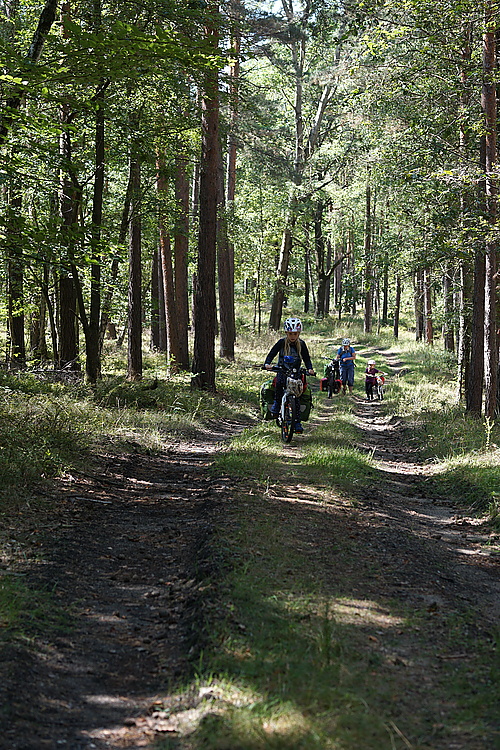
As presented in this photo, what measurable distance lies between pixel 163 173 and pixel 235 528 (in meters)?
11.0

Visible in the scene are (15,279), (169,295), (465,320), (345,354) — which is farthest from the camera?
(169,295)

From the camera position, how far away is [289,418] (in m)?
12.0

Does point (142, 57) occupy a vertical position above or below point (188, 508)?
above

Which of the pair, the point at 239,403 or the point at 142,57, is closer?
the point at 142,57

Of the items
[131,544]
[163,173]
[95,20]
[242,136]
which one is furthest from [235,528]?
[242,136]

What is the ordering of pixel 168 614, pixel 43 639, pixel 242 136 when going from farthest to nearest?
pixel 242 136, pixel 168 614, pixel 43 639

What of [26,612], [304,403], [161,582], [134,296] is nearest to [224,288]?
[134,296]

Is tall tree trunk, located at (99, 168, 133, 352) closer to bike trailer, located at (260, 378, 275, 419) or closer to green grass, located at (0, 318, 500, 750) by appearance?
green grass, located at (0, 318, 500, 750)

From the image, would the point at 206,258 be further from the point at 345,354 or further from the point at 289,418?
the point at 289,418

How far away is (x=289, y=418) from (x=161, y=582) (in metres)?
6.48

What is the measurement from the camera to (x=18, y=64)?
721 cm

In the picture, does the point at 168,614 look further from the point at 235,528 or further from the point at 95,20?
the point at 95,20

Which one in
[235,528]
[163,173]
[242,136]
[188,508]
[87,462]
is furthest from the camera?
[242,136]

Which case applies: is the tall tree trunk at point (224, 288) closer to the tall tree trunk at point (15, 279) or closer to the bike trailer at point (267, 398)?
the tall tree trunk at point (15, 279)
